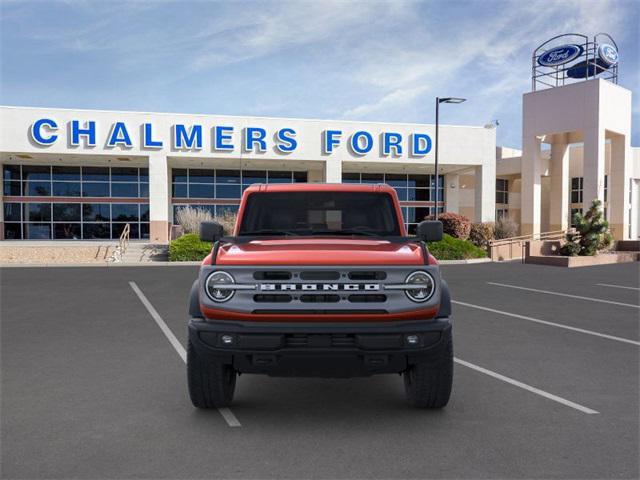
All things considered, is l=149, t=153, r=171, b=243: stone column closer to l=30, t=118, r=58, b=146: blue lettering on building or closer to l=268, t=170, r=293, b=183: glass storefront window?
l=30, t=118, r=58, b=146: blue lettering on building

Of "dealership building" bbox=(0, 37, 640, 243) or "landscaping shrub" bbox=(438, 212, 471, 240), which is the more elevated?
"dealership building" bbox=(0, 37, 640, 243)

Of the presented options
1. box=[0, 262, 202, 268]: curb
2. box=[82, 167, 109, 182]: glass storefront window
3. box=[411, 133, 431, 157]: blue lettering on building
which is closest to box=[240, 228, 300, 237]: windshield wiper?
box=[0, 262, 202, 268]: curb

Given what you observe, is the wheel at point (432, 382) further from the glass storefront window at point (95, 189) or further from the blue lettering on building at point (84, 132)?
the glass storefront window at point (95, 189)

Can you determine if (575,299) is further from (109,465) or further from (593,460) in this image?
(109,465)

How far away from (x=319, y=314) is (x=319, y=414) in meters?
1.20

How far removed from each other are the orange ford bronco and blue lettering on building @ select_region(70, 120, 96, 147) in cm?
2928

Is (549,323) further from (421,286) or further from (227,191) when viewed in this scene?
(227,191)

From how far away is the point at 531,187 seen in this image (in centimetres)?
3491

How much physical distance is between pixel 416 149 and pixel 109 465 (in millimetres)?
33099

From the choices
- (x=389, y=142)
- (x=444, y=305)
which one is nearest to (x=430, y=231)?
(x=444, y=305)

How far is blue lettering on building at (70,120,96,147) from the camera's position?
3064 cm

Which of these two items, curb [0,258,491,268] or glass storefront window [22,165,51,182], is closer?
curb [0,258,491,268]

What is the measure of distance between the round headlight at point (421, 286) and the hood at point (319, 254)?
4.3 inches

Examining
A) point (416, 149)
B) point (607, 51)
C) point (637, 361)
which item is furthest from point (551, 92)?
point (637, 361)
